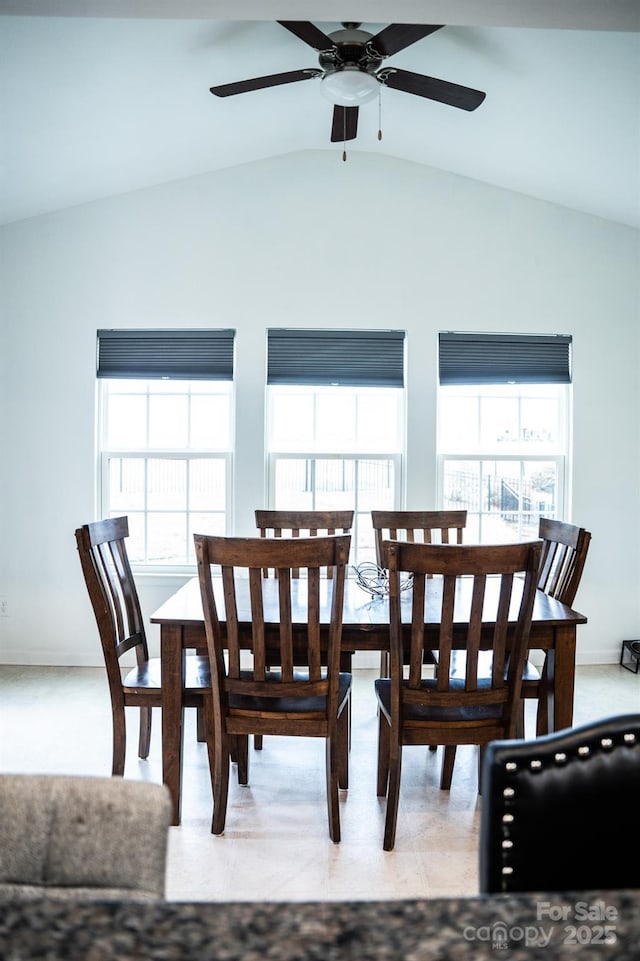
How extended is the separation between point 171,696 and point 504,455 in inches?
110

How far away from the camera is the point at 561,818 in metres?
0.88

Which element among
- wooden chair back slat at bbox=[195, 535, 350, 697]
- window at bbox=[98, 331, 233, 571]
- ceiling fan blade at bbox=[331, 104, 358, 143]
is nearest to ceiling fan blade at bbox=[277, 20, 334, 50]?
ceiling fan blade at bbox=[331, 104, 358, 143]

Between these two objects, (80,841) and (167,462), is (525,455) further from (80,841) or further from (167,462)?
(80,841)

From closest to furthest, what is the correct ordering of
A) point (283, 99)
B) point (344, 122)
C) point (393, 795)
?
point (393, 795) → point (344, 122) → point (283, 99)

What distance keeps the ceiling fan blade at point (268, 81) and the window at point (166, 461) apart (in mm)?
1865

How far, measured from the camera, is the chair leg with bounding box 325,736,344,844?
2.21m

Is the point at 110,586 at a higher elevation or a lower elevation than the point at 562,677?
higher

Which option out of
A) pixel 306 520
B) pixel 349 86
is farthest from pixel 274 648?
pixel 349 86

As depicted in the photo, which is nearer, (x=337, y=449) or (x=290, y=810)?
(x=290, y=810)

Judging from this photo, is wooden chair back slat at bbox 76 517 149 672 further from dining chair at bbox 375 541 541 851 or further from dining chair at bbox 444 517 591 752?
dining chair at bbox 444 517 591 752

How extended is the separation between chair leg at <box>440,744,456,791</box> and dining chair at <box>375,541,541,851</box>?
1.46 feet

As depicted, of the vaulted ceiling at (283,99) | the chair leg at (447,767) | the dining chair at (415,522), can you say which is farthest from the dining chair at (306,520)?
the vaulted ceiling at (283,99)

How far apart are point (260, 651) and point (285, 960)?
A: 5.70ft

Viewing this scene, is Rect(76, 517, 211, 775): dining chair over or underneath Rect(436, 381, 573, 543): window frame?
underneath
